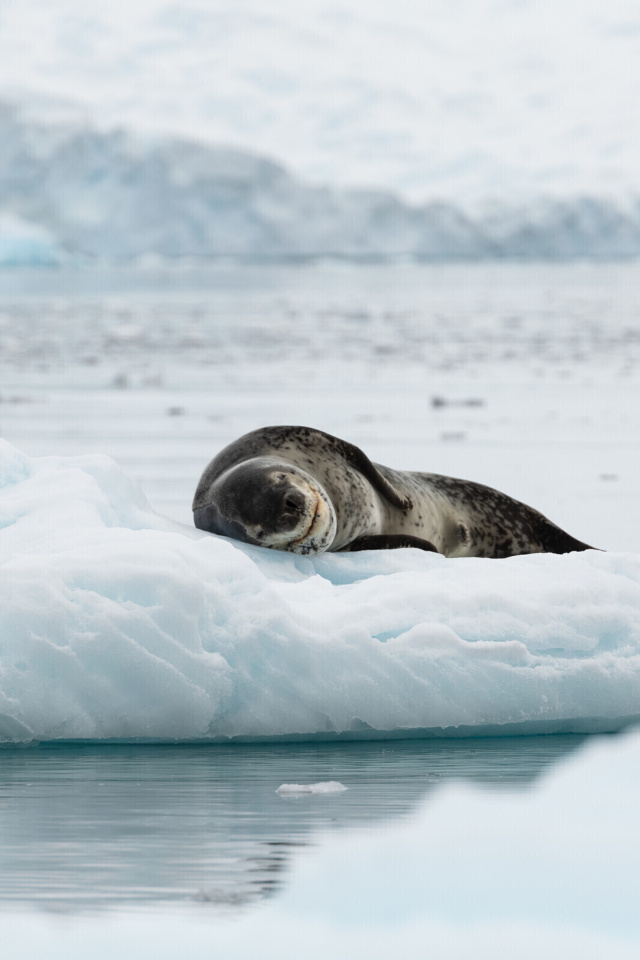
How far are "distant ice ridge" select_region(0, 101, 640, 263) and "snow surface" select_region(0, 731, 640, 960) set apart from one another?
6826 centimetres

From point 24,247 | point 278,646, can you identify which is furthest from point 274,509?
point 24,247

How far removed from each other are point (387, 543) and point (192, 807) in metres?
2.01

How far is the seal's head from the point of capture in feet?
13.9

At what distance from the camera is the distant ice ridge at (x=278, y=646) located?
10.8 feet

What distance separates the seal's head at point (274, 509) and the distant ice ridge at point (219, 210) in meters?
66.5

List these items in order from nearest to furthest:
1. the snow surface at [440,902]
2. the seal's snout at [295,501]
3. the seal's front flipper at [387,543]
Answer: the snow surface at [440,902], the seal's snout at [295,501], the seal's front flipper at [387,543]

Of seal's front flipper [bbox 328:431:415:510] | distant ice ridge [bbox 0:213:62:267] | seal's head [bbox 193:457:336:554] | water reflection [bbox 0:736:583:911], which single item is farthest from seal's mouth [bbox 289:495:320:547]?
distant ice ridge [bbox 0:213:62:267]

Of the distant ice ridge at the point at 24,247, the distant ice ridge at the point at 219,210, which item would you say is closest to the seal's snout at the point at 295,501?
the distant ice ridge at the point at 24,247

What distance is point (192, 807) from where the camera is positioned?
286 cm

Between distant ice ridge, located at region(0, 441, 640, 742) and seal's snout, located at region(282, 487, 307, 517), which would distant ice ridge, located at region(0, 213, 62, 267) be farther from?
distant ice ridge, located at region(0, 441, 640, 742)

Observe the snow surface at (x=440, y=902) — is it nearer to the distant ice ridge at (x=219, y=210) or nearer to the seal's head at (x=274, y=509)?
the seal's head at (x=274, y=509)

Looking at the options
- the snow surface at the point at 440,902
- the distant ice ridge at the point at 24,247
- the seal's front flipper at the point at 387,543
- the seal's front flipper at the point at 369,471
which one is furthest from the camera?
the distant ice ridge at the point at 24,247

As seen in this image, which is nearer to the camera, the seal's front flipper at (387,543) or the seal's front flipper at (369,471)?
the seal's front flipper at (387,543)

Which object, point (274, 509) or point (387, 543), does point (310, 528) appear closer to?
point (274, 509)
